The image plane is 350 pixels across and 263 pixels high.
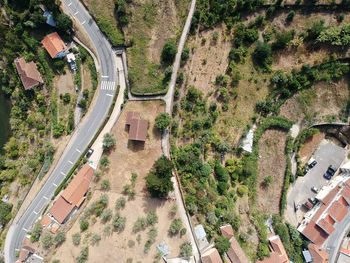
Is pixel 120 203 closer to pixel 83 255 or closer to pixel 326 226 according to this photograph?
pixel 83 255

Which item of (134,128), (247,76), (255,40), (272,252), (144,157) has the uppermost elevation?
(255,40)

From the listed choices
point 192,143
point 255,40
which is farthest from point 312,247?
point 255,40

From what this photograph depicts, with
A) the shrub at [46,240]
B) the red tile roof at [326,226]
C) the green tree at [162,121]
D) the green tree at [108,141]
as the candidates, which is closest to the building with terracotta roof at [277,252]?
the red tile roof at [326,226]

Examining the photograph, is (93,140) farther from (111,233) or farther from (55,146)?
(111,233)

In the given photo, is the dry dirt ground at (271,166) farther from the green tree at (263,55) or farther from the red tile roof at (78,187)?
the red tile roof at (78,187)

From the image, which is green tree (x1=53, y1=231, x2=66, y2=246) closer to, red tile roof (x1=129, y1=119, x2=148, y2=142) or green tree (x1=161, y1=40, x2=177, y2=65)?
red tile roof (x1=129, y1=119, x2=148, y2=142)

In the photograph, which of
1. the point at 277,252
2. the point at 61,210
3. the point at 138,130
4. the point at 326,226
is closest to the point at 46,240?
the point at 61,210

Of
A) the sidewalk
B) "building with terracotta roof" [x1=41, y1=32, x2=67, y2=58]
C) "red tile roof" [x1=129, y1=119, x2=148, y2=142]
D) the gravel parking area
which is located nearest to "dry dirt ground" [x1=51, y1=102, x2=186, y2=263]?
the sidewalk
